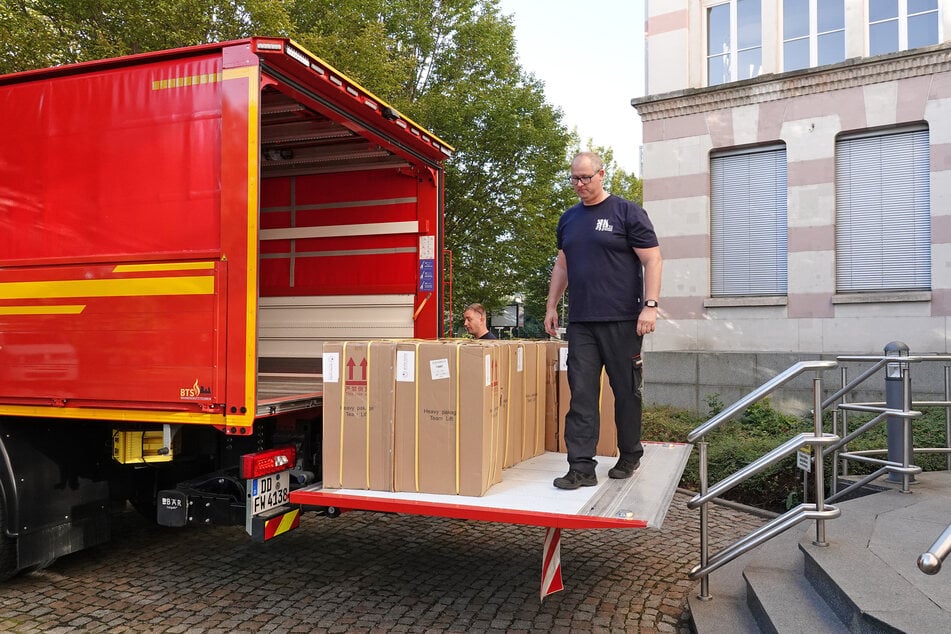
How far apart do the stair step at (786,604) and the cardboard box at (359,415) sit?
195cm

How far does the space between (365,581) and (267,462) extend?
1.17 m

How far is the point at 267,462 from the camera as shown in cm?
394

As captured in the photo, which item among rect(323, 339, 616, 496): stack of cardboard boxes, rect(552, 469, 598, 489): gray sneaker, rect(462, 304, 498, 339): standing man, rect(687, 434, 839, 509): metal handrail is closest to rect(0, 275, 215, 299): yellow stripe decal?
rect(323, 339, 616, 496): stack of cardboard boxes

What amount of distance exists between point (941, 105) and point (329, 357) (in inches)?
331

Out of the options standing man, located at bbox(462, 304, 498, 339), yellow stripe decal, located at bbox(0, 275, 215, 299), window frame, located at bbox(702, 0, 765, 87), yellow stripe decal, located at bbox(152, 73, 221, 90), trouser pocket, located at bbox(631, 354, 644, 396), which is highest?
window frame, located at bbox(702, 0, 765, 87)

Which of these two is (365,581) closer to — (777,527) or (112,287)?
(112,287)

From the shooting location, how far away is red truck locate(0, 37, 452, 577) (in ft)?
12.3

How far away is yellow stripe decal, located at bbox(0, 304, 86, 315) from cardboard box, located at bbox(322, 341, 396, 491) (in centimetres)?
144

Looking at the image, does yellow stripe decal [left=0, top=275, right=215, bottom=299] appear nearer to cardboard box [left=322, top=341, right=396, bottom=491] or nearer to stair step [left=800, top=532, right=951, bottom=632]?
cardboard box [left=322, top=341, right=396, bottom=491]

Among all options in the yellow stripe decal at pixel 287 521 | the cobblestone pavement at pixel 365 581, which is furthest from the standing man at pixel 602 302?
the yellow stripe decal at pixel 287 521

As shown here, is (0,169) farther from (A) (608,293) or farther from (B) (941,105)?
(B) (941,105)

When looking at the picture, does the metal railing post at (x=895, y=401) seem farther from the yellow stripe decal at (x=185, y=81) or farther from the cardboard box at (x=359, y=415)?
the yellow stripe decal at (x=185, y=81)

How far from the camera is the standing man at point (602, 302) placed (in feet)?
13.0

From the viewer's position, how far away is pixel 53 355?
13.4ft
